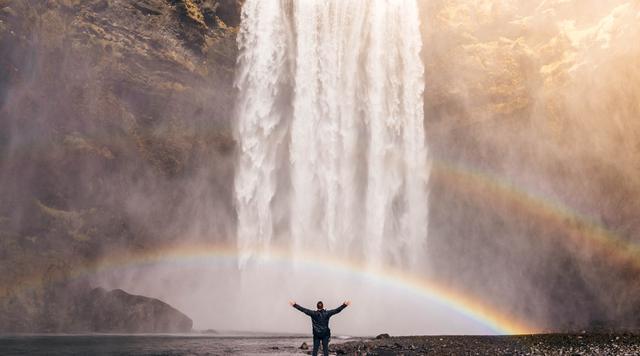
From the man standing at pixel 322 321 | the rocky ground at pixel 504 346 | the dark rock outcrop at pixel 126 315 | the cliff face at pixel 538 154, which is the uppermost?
the cliff face at pixel 538 154

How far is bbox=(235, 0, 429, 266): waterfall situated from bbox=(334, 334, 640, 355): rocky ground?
19.0 metres

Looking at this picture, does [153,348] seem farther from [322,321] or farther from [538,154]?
[538,154]

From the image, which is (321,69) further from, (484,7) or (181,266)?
(181,266)

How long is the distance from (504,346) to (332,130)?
26382 millimetres

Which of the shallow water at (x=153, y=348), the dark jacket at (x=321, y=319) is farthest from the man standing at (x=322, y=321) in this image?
the shallow water at (x=153, y=348)

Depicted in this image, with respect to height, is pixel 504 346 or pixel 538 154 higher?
pixel 538 154

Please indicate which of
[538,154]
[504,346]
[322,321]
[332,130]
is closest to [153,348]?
[322,321]

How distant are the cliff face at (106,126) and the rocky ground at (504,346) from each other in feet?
77.1

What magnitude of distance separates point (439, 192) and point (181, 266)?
21613mm

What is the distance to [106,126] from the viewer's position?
45.3 m

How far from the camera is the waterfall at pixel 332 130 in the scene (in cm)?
4547

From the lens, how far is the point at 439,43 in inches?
1913

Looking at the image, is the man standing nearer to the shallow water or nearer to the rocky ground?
the rocky ground

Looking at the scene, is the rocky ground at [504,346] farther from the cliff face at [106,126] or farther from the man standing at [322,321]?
the cliff face at [106,126]
